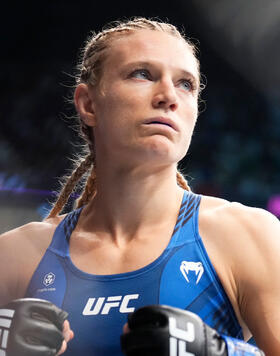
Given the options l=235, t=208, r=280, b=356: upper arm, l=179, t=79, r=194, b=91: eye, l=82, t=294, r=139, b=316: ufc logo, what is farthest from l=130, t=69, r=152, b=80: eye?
l=82, t=294, r=139, b=316: ufc logo

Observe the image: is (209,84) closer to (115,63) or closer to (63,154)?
(63,154)

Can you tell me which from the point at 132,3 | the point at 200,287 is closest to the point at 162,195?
the point at 200,287

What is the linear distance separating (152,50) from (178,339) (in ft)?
3.36

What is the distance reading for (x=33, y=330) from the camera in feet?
4.87

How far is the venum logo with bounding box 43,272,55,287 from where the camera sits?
1.82 metres

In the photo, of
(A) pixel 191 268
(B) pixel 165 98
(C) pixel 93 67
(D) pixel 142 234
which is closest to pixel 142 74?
(B) pixel 165 98

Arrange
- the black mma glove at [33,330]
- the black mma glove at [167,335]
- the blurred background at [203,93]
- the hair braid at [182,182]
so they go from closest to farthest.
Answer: the black mma glove at [167,335] → the black mma glove at [33,330] → the hair braid at [182,182] → the blurred background at [203,93]

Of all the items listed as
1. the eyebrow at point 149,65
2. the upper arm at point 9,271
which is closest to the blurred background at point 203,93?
the upper arm at point 9,271

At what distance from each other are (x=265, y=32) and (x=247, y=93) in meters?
0.69

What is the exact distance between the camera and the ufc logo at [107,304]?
5.40 ft

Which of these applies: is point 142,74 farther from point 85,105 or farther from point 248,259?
point 248,259

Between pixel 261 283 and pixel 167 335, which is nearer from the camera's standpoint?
pixel 167 335

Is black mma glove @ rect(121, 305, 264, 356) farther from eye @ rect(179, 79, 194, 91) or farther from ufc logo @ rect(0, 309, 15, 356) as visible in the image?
eye @ rect(179, 79, 194, 91)

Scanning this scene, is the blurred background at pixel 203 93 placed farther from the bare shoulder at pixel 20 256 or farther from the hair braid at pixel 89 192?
the bare shoulder at pixel 20 256
